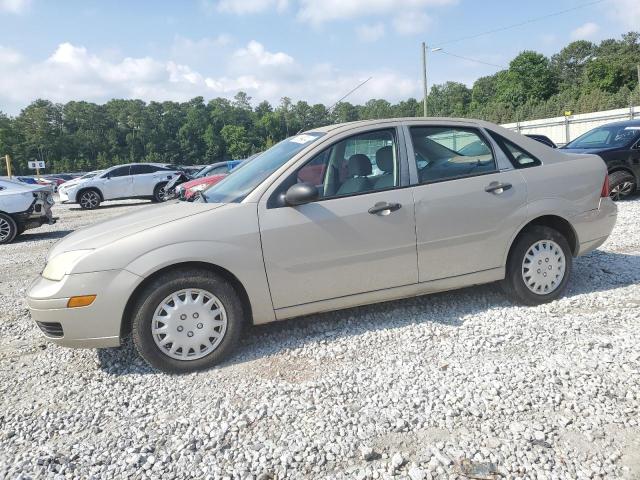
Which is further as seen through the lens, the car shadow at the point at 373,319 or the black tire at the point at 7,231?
the black tire at the point at 7,231

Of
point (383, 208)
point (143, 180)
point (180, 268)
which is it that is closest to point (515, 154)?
point (383, 208)

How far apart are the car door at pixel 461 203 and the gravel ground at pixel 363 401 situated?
0.52 meters

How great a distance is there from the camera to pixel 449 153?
4.22m

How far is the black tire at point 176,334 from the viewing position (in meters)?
3.41

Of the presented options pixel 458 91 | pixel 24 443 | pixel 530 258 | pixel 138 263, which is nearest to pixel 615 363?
pixel 530 258

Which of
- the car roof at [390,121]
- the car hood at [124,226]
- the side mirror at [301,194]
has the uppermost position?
the car roof at [390,121]

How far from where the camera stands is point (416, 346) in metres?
3.70

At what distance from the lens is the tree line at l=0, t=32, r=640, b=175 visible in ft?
263

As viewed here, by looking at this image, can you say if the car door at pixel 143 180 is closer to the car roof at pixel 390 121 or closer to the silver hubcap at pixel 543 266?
the car roof at pixel 390 121

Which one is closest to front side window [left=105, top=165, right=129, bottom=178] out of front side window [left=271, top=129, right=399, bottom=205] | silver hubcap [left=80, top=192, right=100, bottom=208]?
silver hubcap [left=80, top=192, right=100, bottom=208]

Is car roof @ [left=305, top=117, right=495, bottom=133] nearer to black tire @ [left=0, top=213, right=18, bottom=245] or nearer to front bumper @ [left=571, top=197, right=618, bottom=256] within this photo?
front bumper @ [left=571, top=197, right=618, bottom=256]

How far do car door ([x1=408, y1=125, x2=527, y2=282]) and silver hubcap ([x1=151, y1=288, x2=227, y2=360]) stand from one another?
1.65 metres

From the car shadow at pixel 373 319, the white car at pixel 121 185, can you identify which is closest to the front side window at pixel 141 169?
the white car at pixel 121 185

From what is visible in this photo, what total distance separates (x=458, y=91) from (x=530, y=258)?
109m
